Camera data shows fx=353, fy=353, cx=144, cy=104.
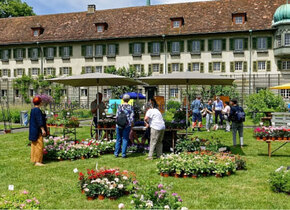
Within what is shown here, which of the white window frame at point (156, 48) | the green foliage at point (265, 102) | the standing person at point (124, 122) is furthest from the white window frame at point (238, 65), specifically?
the standing person at point (124, 122)

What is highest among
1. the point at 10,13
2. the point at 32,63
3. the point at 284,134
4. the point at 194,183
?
the point at 10,13

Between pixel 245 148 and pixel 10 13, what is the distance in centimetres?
5073

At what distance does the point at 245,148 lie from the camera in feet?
41.5

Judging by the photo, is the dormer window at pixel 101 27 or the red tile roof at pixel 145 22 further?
the dormer window at pixel 101 27

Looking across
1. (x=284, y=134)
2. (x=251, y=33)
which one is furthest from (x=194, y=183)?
(x=251, y=33)

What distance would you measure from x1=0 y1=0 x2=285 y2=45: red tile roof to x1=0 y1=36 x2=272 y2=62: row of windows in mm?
1141

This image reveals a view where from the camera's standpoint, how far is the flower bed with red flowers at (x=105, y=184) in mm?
6418

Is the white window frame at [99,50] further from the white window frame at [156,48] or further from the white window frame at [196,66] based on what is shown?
the white window frame at [196,66]

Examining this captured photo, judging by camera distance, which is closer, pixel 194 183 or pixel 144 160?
pixel 194 183

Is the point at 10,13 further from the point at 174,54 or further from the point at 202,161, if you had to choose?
the point at 202,161

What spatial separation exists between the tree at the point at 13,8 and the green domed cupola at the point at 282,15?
38.2 metres

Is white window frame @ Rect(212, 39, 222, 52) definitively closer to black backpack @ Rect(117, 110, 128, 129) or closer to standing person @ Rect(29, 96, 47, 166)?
black backpack @ Rect(117, 110, 128, 129)

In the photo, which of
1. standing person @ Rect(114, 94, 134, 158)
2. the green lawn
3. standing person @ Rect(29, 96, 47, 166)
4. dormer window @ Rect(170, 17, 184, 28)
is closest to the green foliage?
the green lawn

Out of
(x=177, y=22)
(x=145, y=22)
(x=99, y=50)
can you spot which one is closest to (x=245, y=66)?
(x=177, y=22)
